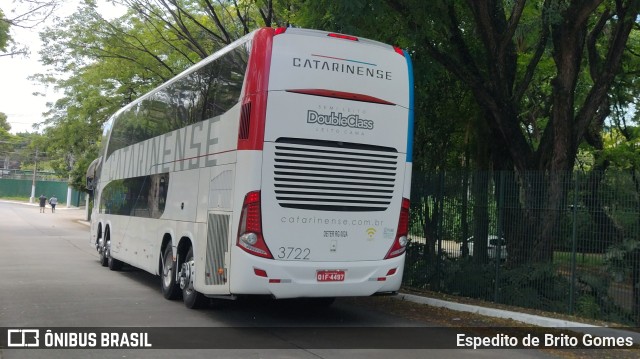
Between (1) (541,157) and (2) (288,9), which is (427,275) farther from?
(2) (288,9)

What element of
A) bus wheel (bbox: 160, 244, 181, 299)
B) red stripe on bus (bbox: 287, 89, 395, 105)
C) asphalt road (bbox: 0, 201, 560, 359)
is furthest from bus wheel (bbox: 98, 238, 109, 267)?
red stripe on bus (bbox: 287, 89, 395, 105)

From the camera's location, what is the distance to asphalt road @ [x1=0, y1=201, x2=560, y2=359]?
7824 millimetres

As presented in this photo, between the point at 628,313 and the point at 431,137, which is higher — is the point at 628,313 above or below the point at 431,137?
below

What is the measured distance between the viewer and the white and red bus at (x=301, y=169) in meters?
8.83

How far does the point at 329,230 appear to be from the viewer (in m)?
9.17

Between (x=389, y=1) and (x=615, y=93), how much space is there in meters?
10.3

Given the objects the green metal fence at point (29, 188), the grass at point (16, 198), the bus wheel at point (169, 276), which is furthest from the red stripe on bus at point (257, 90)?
the grass at point (16, 198)

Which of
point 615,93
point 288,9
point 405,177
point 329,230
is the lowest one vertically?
point 329,230

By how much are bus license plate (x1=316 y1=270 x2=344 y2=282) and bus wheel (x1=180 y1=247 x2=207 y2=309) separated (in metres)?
2.52

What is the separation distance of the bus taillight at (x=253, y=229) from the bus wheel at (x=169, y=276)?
11.1 ft

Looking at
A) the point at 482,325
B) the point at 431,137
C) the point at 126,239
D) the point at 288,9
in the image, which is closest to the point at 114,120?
the point at 126,239

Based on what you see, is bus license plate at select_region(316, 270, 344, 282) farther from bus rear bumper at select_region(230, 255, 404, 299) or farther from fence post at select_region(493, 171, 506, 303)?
fence post at select_region(493, 171, 506, 303)
